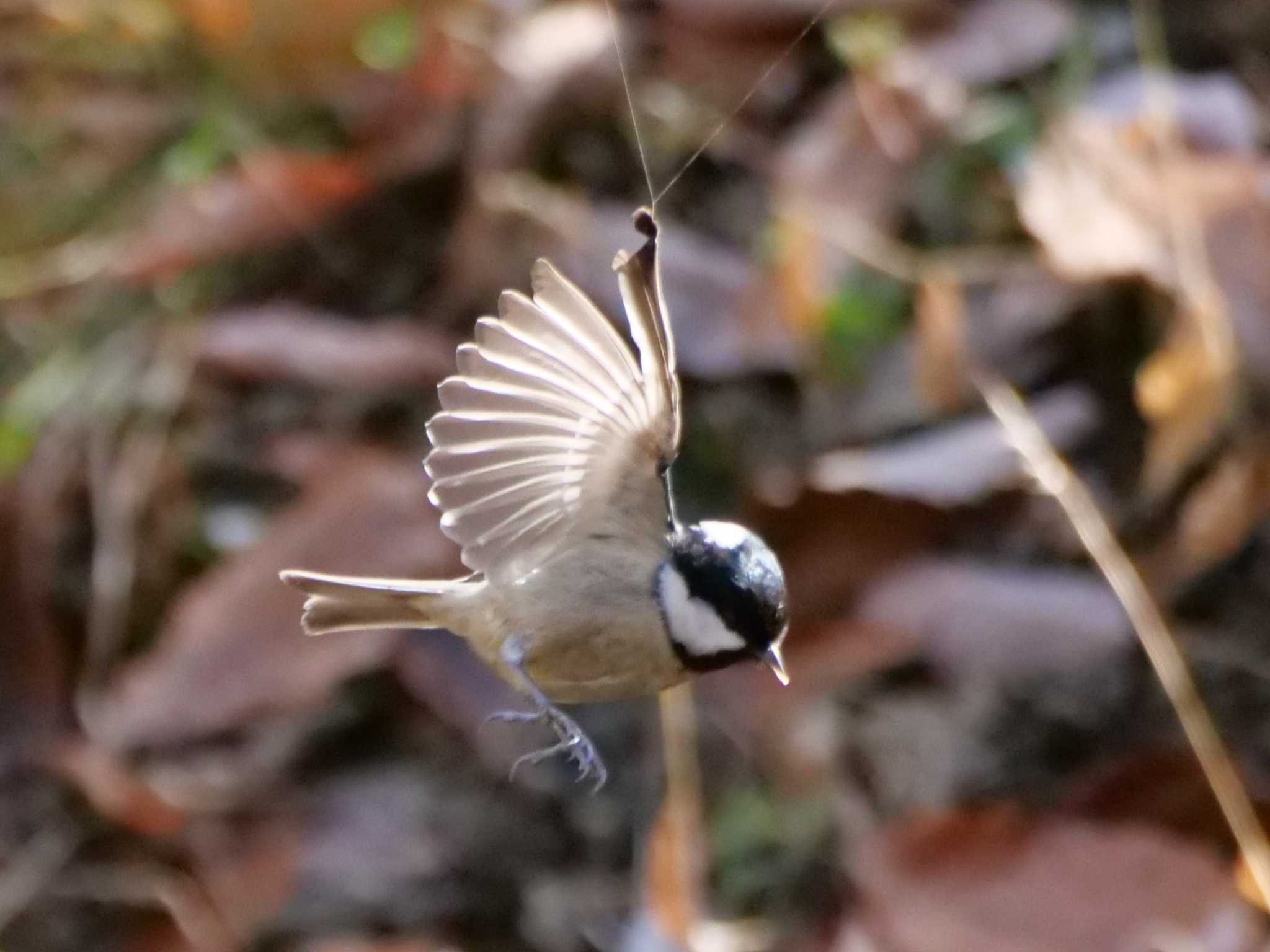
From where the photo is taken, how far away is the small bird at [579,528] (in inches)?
19.3

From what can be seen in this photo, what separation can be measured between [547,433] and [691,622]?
0.08 metres

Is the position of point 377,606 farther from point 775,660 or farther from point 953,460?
point 953,460

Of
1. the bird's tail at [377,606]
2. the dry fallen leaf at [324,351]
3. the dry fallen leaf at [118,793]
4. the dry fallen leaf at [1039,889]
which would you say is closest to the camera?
the bird's tail at [377,606]

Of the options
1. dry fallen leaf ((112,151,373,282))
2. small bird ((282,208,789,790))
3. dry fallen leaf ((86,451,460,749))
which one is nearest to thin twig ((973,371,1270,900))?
dry fallen leaf ((86,451,460,749))

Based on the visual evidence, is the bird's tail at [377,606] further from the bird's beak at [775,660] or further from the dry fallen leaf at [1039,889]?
the dry fallen leaf at [1039,889]

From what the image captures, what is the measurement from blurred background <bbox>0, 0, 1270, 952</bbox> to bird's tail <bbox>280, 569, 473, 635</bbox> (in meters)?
0.33

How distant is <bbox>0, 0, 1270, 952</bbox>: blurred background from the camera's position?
1.00 m

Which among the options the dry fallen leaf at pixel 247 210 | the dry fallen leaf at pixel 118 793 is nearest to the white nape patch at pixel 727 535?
the dry fallen leaf at pixel 118 793

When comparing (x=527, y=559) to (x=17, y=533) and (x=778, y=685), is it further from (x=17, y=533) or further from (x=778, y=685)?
(x=17, y=533)

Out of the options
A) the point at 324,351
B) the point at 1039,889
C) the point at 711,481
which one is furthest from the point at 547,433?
the point at 324,351

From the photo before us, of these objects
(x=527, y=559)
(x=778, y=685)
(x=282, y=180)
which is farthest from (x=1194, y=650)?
(x=282, y=180)

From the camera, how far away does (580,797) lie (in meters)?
1.11

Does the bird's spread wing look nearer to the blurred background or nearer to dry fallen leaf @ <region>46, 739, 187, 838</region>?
the blurred background

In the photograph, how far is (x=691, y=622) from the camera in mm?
516
